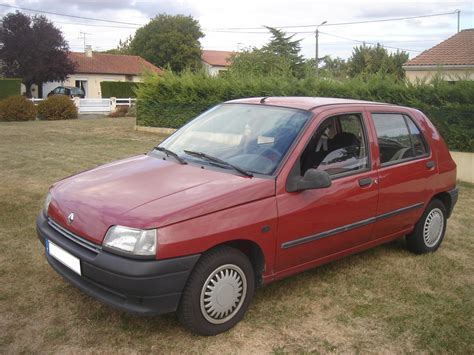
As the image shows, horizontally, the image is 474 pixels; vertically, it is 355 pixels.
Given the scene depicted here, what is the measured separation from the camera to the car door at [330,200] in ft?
12.4

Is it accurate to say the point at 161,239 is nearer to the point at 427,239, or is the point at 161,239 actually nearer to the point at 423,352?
the point at 423,352

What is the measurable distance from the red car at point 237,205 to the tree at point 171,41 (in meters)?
59.7

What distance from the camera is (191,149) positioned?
4316 millimetres

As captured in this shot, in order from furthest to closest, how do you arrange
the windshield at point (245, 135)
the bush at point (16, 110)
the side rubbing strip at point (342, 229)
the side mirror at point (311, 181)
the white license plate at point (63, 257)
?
the bush at point (16, 110)
the windshield at point (245, 135)
the side rubbing strip at point (342, 229)
the side mirror at point (311, 181)
the white license plate at point (63, 257)

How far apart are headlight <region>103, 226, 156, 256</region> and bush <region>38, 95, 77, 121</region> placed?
22509 mm

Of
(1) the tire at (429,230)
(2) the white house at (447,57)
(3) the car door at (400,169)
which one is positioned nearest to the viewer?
(3) the car door at (400,169)

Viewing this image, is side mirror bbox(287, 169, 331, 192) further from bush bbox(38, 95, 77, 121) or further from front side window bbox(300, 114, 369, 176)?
bush bbox(38, 95, 77, 121)

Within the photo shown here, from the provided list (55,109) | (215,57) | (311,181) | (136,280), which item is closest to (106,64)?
(55,109)

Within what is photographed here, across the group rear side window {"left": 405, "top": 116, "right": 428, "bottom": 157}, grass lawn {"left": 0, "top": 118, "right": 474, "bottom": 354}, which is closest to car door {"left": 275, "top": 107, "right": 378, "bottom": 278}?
grass lawn {"left": 0, "top": 118, "right": 474, "bottom": 354}

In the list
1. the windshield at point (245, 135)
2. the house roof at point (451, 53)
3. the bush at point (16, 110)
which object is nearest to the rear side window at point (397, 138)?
the windshield at point (245, 135)

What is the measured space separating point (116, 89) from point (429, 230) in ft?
→ 127

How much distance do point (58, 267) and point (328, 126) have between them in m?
2.48

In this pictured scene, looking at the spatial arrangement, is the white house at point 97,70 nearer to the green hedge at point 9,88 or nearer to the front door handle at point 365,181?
the green hedge at point 9,88

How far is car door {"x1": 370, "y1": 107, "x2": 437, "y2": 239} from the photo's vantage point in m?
4.59
